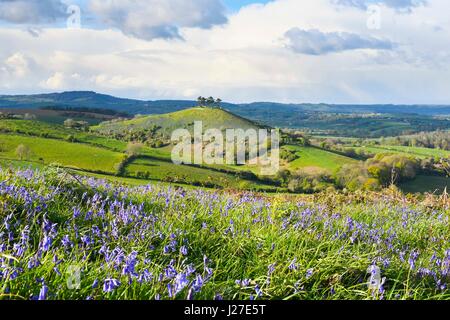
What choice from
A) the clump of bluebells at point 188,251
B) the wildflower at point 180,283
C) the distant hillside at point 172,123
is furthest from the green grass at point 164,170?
the wildflower at point 180,283

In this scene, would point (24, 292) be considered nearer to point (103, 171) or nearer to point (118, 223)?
point (118, 223)

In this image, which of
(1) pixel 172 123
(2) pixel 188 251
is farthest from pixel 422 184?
(1) pixel 172 123

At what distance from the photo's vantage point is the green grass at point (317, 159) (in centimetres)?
9606

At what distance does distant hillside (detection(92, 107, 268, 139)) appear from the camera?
5984 inches

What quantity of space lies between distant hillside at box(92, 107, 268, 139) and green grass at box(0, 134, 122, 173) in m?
43.3

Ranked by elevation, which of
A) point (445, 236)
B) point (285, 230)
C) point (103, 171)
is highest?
point (285, 230)

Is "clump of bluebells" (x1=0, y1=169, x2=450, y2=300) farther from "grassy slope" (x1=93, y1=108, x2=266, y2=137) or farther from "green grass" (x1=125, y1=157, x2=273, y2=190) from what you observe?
"grassy slope" (x1=93, y1=108, x2=266, y2=137)

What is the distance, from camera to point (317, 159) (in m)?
102

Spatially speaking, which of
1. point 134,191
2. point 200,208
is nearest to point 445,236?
point 200,208

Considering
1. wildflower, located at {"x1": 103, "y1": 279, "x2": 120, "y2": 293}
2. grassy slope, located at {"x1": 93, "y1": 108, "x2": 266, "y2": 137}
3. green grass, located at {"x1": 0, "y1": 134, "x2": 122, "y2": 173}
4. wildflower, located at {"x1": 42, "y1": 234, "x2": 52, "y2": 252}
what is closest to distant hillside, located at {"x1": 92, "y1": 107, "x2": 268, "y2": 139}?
grassy slope, located at {"x1": 93, "y1": 108, "x2": 266, "y2": 137}

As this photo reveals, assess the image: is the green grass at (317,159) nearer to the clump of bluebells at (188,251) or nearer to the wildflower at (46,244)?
the clump of bluebells at (188,251)
